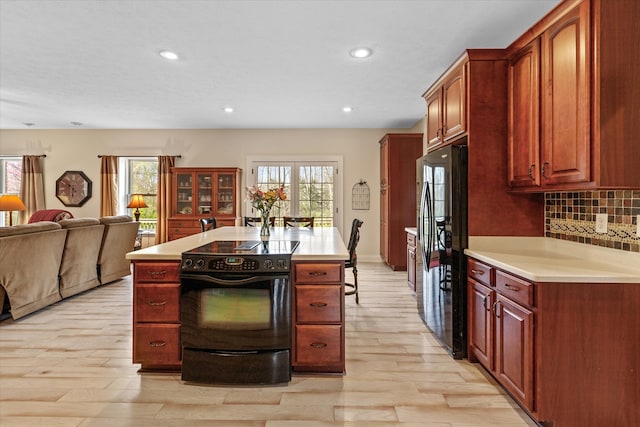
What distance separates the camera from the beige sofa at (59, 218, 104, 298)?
13.0 ft

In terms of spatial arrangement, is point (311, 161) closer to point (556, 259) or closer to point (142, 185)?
point (142, 185)

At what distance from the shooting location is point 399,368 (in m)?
2.50

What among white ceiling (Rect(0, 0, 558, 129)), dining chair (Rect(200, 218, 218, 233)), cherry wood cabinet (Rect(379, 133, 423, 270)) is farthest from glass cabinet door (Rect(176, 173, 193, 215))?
cherry wood cabinet (Rect(379, 133, 423, 270))

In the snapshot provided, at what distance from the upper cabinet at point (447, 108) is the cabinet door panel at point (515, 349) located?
4.51 ft

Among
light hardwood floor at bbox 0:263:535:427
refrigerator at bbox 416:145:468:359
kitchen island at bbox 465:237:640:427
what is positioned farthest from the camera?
refrigerator at bbox 416:145:468:359

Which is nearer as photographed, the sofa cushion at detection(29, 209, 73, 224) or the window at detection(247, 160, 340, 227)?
the sofa cushion at detection(29, 209, 73, 224)

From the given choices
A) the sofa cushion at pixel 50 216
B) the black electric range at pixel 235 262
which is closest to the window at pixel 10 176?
the sofa cushion at pixel 50 216

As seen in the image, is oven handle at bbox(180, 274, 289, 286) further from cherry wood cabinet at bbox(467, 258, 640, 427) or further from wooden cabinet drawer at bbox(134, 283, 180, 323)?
cherry wood cabinet at bbox(467, 258, 640, 427)

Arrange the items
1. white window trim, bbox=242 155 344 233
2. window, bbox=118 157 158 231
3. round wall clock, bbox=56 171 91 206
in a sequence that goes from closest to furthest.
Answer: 1. white window trim, bbox=242 155 344 233
2. round wall clock, bbox=56 171 91 206
3. window, bbox=118 157 158 231

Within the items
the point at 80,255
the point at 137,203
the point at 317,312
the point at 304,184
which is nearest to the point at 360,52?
the point at 317,312

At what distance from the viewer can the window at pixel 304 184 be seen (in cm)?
670

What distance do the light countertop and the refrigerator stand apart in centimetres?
15

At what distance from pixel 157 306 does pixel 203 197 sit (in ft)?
14.0

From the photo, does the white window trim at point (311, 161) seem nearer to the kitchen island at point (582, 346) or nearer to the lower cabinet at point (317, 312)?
the lower cabinet at point (317, 312)
